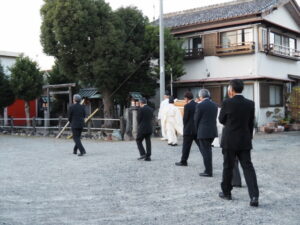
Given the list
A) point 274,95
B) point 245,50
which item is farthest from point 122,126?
point 274,95

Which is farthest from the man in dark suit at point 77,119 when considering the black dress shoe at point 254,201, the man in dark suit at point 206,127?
the black dress shoe at point 254,201

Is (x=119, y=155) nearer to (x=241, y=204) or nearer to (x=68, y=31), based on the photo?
(x=241, y=204)

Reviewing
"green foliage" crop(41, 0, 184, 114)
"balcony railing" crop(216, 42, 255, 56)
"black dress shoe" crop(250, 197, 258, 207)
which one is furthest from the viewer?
"balcony railing" crop(216, 42, 255, 56)

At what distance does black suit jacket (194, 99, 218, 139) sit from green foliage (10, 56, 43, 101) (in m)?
15.7

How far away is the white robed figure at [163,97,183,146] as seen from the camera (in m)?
13.0

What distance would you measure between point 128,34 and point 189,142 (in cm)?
1167

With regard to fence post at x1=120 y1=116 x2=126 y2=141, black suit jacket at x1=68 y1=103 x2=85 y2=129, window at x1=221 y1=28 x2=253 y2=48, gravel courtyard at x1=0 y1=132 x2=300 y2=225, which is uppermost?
window at x1=221 y1=28 x2=253 y2=48

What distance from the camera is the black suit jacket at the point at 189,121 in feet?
27.4

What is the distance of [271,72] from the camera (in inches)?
822

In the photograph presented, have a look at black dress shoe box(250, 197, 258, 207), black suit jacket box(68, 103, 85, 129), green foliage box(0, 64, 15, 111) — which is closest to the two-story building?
green foliage box(0, 64, 15, 111)

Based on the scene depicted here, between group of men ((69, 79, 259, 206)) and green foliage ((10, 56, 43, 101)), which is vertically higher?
green foliage ((10, 56, 43, 101))

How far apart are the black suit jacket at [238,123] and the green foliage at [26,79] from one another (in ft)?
57.8

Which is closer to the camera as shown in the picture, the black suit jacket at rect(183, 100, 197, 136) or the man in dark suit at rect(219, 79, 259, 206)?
the man in dark suit at rect(219, 79, 259, 206)

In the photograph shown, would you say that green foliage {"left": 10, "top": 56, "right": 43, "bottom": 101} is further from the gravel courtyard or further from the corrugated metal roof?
the gravel courtyard
